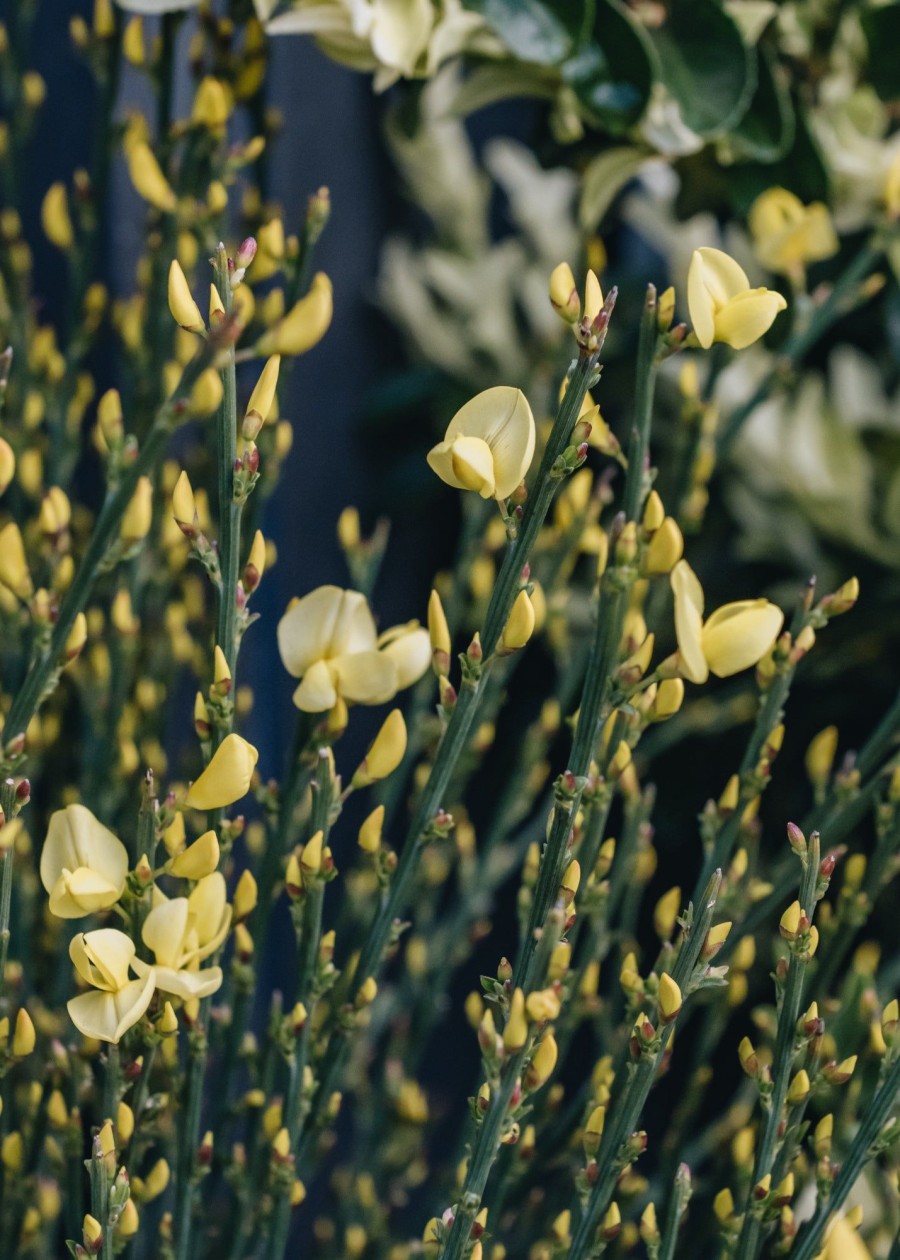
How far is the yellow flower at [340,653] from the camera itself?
245 mm

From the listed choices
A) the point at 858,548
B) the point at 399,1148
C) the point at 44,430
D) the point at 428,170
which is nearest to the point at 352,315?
the point at 428,170

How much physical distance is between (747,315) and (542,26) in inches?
6.5

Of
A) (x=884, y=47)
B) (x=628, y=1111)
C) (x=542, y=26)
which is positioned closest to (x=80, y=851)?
(x=628, y=1111)

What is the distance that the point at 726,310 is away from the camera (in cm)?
23

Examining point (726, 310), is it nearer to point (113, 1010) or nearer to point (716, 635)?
point (716, 635)

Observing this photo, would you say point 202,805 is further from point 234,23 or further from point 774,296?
point 234,23

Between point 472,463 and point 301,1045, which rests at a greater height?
point 472,463

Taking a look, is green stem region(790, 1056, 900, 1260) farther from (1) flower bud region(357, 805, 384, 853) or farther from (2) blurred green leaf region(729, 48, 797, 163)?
(2) blurred green leaf region(729, 48, 797, 163)

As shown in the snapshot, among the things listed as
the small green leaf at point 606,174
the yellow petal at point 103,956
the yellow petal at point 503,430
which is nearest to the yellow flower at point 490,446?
the yellow petal at point 503,430

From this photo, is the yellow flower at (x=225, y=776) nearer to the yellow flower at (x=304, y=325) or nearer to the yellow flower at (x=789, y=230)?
the yellow flower at (x=304, y=325)

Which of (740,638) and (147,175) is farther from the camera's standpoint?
(147,175)

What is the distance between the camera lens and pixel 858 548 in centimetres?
65

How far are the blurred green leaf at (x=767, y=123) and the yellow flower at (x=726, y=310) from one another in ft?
0.53

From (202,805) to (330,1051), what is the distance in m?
0.10
